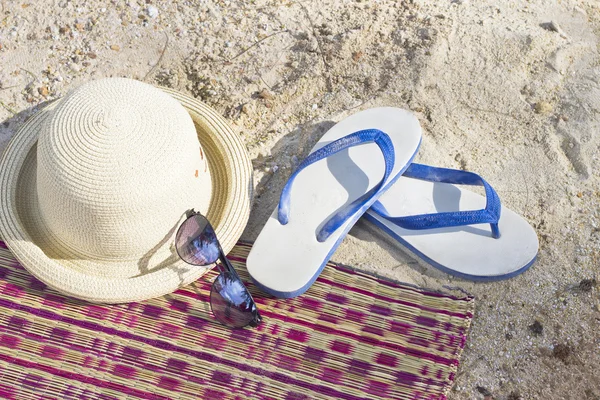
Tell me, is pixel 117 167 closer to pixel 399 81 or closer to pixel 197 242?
pixel 197 242

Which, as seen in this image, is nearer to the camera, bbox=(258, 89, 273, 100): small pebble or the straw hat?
the straw hat

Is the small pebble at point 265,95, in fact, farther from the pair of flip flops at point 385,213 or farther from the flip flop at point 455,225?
the flip flop at point 455,225

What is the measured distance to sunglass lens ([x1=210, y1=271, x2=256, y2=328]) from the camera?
2.02m

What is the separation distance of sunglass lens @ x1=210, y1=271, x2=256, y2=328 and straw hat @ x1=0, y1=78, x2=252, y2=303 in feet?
0.28

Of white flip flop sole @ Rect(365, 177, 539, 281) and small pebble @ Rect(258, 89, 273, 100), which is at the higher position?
small pebble @ Rect(258, 89, 273, 100)

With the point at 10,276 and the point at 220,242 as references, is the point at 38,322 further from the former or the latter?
the point at 220,242

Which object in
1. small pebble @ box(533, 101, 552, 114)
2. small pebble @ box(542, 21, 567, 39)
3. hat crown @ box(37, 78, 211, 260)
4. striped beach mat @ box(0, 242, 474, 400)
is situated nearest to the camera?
hat crown @ box(37, 78, 211, 260)

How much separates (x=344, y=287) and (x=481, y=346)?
46 cm

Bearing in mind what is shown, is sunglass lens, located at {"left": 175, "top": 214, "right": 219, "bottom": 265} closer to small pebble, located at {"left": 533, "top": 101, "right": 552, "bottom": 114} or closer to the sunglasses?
the sunglasses

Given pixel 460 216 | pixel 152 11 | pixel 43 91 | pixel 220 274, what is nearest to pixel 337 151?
pixel 460 216

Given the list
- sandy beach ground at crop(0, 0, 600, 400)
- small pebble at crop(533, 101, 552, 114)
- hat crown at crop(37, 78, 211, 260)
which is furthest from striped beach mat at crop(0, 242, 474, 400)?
small pebble at crop(533, 101, 552, 114)

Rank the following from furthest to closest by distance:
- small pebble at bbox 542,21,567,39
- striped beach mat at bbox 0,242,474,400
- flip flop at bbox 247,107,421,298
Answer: small pebble at bbox 542,21,567,39 < flip flop at bbox 247,107,421,298 < striped beach mat at bbox 0,242,474,400

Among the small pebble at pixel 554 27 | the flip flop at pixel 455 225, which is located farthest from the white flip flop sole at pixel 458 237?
the small pebble at pixel 554 27

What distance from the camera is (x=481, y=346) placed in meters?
2.07
